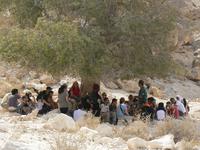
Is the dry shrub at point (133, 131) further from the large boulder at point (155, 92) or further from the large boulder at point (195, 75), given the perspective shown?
the large boulder at point (195, 75)

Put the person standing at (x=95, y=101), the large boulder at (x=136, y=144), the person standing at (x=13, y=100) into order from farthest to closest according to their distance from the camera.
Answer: the person standing at (x=13, y=100) < the person standing at (x=95, y=101) < the large boulder at (x=136, y=144)

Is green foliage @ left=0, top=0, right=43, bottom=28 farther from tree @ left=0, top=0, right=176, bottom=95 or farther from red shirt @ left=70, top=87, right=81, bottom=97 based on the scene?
red shirt @ left=70, top=87, right=81, bottom=97

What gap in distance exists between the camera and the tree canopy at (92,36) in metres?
14.9

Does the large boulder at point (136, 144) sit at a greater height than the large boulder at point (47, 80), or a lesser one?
lesser

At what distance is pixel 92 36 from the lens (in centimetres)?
1559

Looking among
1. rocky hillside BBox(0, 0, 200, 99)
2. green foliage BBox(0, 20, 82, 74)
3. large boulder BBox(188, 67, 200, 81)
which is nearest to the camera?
green foliage BBox(0, 20, 82, 74)

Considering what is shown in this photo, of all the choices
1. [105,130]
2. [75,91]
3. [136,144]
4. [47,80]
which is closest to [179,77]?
[47,80]

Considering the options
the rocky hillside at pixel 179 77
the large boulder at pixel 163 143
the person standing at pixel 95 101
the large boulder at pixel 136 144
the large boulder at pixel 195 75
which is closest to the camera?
the large boulder at pixel 136 144

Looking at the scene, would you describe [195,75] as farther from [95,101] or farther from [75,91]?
[95,101]

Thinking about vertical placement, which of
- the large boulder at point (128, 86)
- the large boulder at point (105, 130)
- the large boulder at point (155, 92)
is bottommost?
the large boulder at point (155, 92)

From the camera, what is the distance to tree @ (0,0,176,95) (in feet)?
48.7

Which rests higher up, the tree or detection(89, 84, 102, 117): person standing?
the tree

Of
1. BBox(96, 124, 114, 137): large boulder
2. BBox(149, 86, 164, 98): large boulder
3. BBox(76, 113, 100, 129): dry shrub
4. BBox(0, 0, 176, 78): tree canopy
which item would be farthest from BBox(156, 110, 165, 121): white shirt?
BBox(149, 86, 164, 98): large boulder

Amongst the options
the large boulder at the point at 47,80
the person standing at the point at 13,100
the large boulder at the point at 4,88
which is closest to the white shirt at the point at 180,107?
the person standing at the point at 13,100
